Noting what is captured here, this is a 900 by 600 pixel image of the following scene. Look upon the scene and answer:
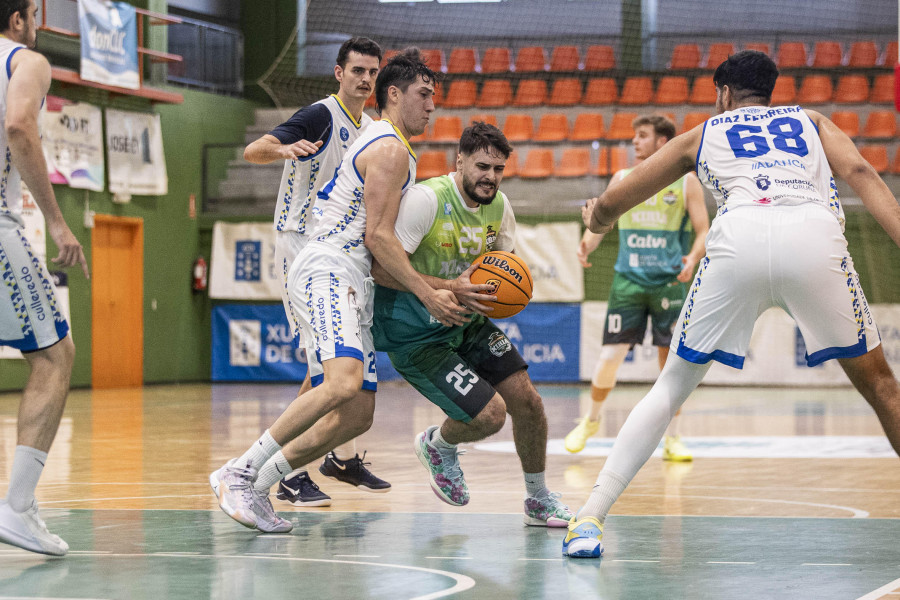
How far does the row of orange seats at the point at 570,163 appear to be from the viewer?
16.6 m

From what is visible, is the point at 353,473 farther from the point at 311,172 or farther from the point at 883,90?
the point at 883,90

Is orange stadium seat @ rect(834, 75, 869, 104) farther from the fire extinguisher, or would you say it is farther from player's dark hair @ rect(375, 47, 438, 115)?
player's dark hair @ rect(375, 47, 438, 115)

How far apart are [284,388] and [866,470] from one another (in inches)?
403

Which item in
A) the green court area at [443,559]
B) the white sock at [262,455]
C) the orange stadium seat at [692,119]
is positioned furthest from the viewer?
the orange stadium seat at [692,119]

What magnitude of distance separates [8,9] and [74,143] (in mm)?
12167

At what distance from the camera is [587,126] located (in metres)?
18.7

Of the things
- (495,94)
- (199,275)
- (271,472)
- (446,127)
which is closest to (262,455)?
(271,472)

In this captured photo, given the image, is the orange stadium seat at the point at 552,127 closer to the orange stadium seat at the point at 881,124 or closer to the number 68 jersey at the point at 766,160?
the orange stadium seat at the point at 881,124

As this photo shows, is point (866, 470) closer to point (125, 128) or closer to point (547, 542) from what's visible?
point (547, 542)

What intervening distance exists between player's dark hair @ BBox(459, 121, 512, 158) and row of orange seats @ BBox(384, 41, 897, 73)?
48.7ft

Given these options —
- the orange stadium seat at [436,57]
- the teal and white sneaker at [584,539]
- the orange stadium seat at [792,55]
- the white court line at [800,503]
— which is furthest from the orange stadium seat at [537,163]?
the teal and white sneaker at [584,539]

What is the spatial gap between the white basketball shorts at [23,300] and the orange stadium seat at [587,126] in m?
14.7

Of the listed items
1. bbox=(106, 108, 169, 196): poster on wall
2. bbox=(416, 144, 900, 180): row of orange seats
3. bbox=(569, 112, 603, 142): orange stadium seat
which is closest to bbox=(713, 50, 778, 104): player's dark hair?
bbox=(416, 144, 900, 180): row of orange seats

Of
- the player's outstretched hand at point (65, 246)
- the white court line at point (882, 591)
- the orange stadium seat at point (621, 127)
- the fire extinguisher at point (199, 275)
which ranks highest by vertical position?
the orange stadium seat at point (621, 127)
